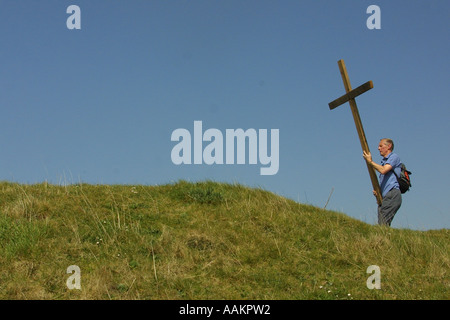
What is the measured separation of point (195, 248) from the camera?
33.1 feet

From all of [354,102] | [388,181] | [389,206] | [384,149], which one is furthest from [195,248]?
[354,102]

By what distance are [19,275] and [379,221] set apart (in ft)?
33.2

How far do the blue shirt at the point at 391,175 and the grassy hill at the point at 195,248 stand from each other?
4.19 feet

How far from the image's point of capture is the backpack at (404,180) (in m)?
12.9

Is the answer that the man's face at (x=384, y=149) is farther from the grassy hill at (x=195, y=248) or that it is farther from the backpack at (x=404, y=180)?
the grassy hill at (x=195, y=248)

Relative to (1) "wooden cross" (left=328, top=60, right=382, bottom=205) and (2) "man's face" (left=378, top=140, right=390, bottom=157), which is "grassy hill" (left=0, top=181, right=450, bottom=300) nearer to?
(1) "wooden cross" (left=328, top=60, right=382, bottom=205)

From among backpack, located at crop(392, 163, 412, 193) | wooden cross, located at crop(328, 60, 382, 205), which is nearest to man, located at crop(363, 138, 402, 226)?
backpack, located at crop(392, 163, 412, 193)

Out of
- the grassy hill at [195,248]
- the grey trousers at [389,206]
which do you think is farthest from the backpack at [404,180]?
the grassy hill at [195,248]

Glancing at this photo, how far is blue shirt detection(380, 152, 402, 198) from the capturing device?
12812mm

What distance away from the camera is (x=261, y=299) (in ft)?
27.3
